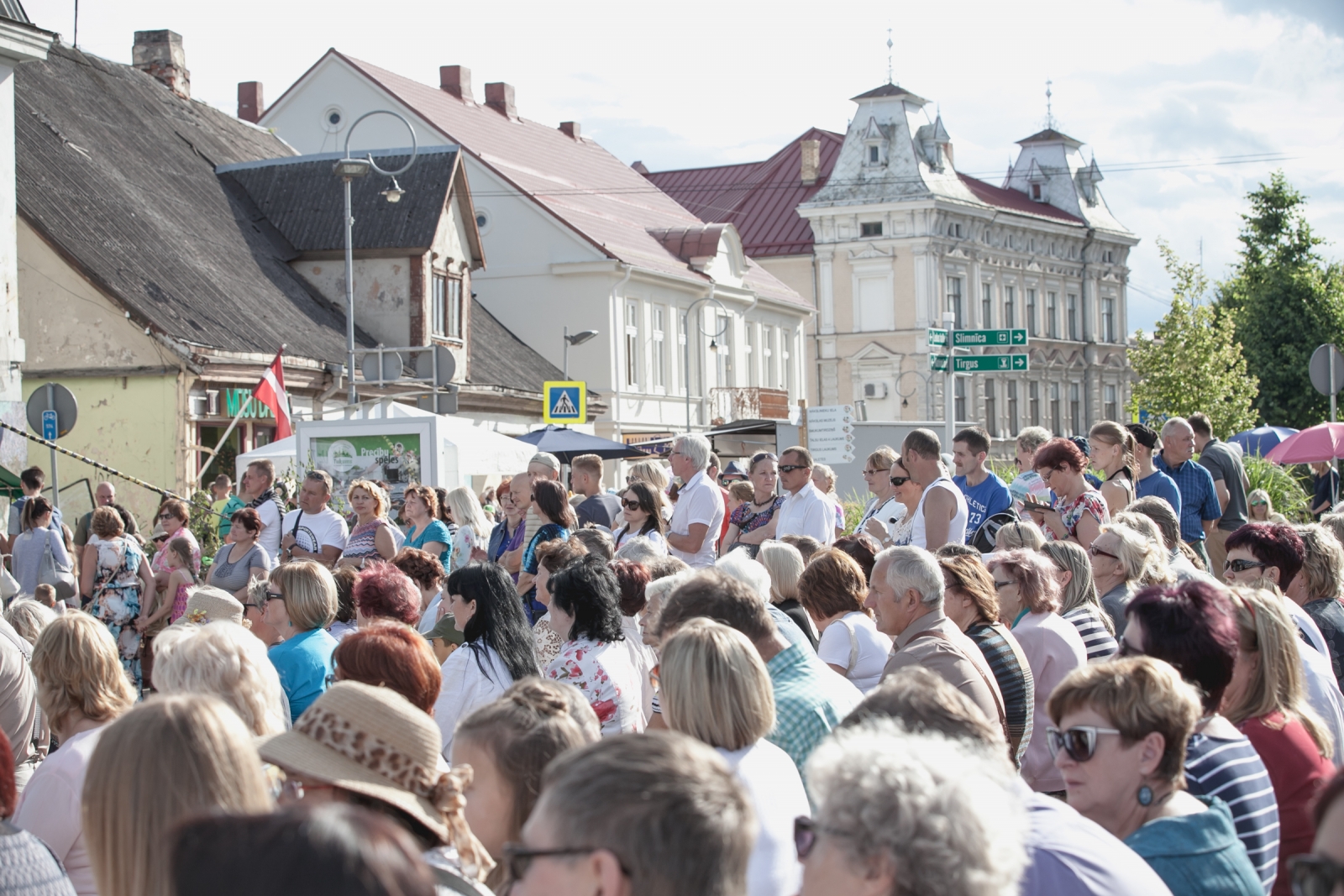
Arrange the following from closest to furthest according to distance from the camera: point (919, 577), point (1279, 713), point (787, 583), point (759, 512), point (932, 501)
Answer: point (1279, 713)
point (919, 577)
point (787, 583)
point (932, 501)
point (759, 512)

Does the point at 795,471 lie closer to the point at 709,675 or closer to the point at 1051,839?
the point at 709,675

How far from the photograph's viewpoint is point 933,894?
251 cm

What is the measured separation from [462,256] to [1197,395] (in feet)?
78.2

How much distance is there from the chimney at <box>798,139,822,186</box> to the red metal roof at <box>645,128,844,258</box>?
0.24 meters

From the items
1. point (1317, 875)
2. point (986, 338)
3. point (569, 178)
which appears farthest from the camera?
point (569, 178)

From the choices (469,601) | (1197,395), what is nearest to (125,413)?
(469,601)

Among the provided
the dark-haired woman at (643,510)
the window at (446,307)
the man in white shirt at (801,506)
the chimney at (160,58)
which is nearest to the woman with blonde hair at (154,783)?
the dark-haired woman at (643,510)

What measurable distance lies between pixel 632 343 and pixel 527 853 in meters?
39.3

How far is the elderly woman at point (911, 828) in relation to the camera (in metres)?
2.52

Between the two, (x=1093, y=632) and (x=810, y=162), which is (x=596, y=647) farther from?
(x=810, y=162)

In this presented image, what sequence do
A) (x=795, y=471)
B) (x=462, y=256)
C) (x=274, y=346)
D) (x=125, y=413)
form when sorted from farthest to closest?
(x=462, y=256), (x=274, y=346), (x=125, y=413), (x=795, y=471)

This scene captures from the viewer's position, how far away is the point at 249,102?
43.2 m

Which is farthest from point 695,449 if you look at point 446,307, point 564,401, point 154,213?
point 446,307

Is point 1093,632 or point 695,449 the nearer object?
point 1093,632
